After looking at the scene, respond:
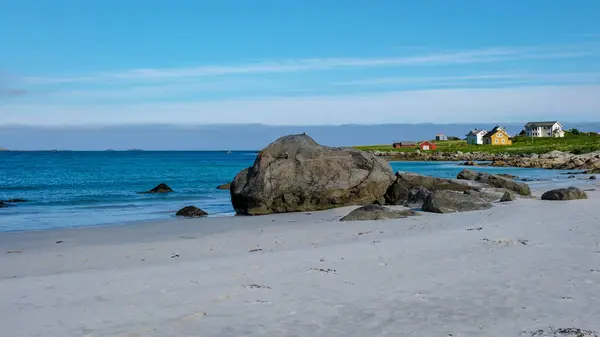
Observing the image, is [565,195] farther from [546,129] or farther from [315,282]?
[546,129]

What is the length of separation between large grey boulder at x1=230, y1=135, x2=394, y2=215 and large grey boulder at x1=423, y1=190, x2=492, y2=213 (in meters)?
3.57

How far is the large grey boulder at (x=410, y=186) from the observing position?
2314cm

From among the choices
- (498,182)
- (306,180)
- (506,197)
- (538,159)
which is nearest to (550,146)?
(538,159)

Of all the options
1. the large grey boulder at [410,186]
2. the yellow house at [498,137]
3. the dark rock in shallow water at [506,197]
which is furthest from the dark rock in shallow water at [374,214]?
the yellow house at [498,137]

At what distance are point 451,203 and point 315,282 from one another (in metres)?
11.2

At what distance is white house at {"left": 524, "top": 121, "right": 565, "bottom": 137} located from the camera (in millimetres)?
142875

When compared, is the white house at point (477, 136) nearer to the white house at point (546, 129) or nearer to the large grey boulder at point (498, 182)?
the white house at point (546, 129)

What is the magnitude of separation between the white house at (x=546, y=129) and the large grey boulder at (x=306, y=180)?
127301 millimetres

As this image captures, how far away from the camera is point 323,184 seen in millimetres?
22719

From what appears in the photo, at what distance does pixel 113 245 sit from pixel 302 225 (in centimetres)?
553

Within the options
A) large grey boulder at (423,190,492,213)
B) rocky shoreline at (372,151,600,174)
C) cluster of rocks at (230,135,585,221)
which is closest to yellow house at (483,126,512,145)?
rocky shoreline at (372,151,600,174)

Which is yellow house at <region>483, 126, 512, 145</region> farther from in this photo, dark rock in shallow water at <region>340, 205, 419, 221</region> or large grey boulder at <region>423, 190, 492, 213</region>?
dark rock in shallow water at <region>340, 205, 419, 221</region>

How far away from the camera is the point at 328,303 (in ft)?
27.4

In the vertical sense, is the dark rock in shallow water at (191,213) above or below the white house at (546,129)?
below
